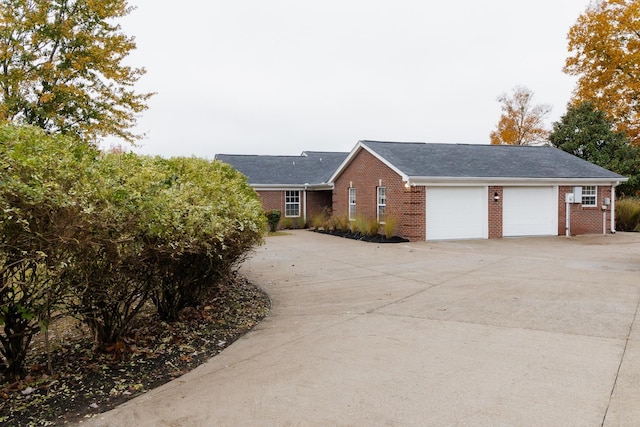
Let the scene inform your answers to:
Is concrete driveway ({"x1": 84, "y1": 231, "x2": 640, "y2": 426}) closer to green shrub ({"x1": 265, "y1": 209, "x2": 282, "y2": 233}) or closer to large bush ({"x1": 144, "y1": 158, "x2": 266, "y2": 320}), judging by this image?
large bush ({"x1": 144, "y1": 158, "x2": 266, "y2": 320})

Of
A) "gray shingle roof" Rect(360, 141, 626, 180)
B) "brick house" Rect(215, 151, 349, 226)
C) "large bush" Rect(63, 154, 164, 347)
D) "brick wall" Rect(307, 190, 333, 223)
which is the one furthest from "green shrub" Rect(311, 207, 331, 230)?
"large bush" Rect(63, 154, 164, 347)

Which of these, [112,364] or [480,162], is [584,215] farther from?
[112,364]

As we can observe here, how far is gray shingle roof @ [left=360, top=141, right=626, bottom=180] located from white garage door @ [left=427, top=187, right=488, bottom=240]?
0.73 metres

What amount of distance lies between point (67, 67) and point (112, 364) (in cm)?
1652

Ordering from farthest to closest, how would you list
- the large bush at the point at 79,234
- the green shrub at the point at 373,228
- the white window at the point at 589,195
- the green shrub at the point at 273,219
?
the green shrub at the point at 273,219
the white window at the point at 589,195
the green shrub at the point at 373,228
the large bush at the point at 79,234

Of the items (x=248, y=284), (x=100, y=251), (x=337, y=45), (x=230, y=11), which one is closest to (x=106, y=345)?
(x=100, y=251)

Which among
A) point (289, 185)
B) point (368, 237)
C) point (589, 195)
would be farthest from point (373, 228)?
point (589, 195)

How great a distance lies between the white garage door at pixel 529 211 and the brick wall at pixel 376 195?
13.0 feet

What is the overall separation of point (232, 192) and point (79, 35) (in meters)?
14.1

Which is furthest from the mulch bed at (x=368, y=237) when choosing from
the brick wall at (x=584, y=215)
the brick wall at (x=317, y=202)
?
the brick wall at (x=584, y=215)

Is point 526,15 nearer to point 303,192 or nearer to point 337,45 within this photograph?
point 337,45

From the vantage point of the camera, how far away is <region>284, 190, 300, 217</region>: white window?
92.6 feet

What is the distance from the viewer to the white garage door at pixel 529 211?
64.4 feet

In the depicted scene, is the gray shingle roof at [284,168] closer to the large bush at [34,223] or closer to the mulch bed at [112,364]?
the mulch bed at [112,364]
